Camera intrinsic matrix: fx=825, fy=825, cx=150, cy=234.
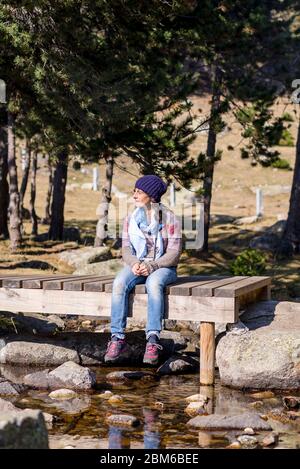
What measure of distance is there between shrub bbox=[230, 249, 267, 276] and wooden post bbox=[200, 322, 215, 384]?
8052 mm

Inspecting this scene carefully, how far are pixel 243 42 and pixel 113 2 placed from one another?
780 centimetres

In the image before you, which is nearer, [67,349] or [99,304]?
[99,304]

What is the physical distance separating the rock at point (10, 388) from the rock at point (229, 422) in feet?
6.43

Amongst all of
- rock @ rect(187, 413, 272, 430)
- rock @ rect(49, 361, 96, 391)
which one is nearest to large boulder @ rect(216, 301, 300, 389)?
rock @ rect(49, 361, 96, 391)

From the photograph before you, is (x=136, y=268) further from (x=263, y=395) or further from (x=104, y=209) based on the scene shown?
(x=104, y=209)

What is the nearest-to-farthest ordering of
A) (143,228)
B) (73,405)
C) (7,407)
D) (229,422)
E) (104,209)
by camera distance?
(229,422) → (7,407) → (73,405) → (143,228) → (104,209)

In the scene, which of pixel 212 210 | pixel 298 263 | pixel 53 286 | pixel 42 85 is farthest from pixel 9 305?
pixel 212 210

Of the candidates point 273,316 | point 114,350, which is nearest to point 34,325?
point 114,350

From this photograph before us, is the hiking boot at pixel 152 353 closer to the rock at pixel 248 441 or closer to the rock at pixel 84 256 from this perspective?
the rock at pixel 248 441

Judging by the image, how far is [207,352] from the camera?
857cm

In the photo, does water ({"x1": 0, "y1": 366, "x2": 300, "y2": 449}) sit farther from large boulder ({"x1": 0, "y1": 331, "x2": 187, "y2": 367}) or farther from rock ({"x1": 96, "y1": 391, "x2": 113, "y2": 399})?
large boulder ({"x1": 0, "y1": 331, "x2": 187, "y2": 367})

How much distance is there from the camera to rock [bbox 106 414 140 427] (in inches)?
269

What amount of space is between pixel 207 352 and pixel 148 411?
4.43 ft

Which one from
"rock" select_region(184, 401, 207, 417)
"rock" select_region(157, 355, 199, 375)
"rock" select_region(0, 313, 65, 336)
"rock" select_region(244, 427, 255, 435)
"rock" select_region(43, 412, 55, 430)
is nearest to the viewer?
"rock" select_region(244, 427, 255, 435)
